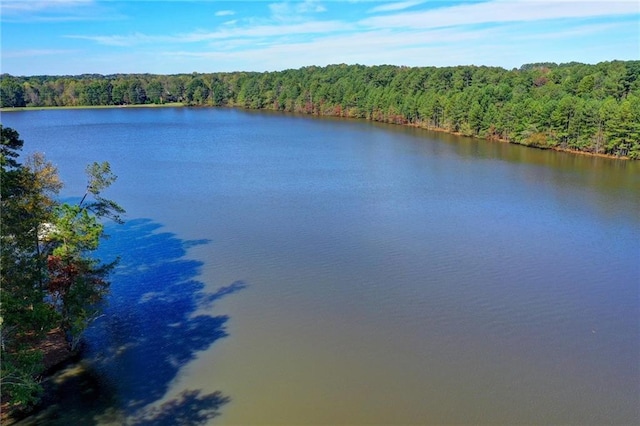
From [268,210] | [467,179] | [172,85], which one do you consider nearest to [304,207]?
[268,210]

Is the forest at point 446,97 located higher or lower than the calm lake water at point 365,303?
higher

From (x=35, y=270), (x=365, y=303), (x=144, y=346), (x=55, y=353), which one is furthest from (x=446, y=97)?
(x=35, y=270)

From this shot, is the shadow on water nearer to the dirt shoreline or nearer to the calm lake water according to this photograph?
the calm lake water

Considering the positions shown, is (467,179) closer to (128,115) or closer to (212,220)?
(212,220)

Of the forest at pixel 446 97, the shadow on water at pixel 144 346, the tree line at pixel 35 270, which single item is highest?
the forest at pixel 446 97

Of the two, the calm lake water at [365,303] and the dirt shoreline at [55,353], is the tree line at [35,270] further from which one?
the calm lake water at [365,303]

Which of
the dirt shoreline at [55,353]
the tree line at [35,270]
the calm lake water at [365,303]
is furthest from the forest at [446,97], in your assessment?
the dirt shoreline at [55,353]

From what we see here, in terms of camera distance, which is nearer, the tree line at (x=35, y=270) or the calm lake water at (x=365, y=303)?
the tree line at (x=35, y=270)
